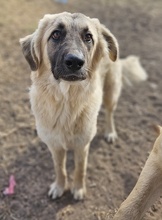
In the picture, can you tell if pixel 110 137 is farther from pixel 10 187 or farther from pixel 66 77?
pixel 66 77

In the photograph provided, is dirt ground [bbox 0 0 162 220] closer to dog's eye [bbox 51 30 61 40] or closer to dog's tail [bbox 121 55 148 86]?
dog's tail [bbox 121 55 148 86]

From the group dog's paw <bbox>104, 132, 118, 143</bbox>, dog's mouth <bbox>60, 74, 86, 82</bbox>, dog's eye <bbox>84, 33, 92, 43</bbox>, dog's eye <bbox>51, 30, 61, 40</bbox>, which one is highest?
dog's eye <bbox>51, 30, 61, 40</bbox>

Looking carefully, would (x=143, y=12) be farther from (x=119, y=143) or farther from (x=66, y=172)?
(x=66, y=172)

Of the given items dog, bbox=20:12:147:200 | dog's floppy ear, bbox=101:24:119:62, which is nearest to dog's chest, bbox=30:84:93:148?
dog, bbox=20:12:147:200

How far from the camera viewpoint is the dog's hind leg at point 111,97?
3.93 m

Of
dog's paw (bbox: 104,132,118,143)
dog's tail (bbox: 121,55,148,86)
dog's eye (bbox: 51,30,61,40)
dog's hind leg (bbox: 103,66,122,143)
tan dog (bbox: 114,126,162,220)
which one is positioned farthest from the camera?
dog's tail (bbox: 121,55,148,86)

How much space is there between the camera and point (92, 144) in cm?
415

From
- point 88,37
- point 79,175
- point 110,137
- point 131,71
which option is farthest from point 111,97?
point 88,37

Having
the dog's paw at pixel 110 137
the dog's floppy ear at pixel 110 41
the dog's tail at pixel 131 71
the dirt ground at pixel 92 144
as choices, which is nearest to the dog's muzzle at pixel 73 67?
the dog's floppy ear at pixel 110 41

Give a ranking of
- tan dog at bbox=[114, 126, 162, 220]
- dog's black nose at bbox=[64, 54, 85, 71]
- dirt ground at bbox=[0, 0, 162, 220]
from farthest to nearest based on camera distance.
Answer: dirt ground at bbox=[0, 0, 162, 220] < tan dog at bbox=[114, 126, 162, 220] < dog's black nose at bbox=[64, 54, 85, 71]

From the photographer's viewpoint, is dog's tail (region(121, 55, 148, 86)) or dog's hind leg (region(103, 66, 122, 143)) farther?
dog's tail (region(121, 55, 148, 86))

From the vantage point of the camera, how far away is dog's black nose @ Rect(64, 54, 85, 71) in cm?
261

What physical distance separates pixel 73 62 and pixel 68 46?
170 millimetres

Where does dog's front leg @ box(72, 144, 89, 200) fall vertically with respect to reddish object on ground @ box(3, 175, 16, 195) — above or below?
above
